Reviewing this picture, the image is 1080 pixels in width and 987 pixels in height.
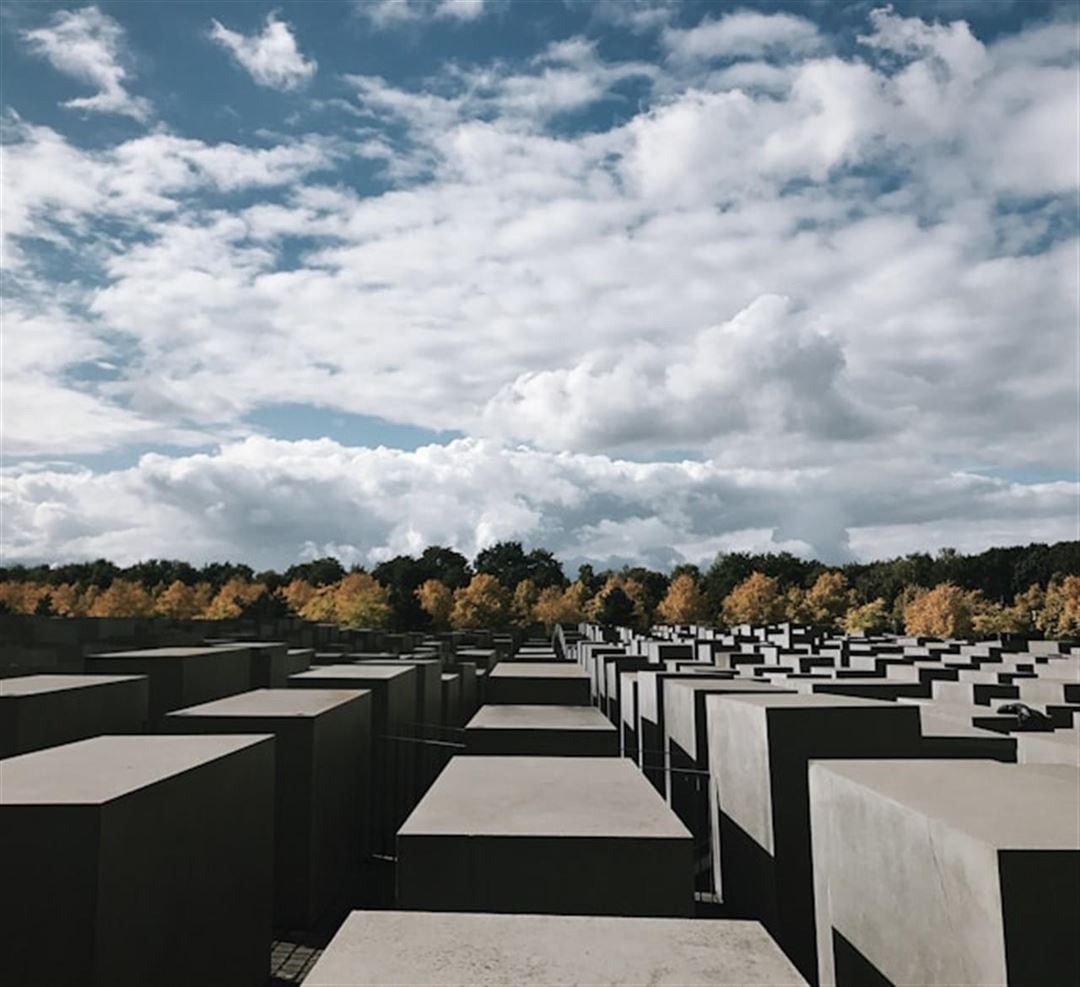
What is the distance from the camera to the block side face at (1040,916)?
3846mm

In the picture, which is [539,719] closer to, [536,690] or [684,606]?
[536,690]

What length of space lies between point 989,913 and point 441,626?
6607 centimetres

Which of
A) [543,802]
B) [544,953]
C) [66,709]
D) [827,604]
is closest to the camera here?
[544,953]

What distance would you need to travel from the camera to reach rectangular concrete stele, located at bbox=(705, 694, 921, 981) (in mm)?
7879

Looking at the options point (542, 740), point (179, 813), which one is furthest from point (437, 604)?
point (179, 813)

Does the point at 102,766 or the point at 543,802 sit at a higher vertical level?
the point at 102,766

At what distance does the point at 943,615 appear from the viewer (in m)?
58.7

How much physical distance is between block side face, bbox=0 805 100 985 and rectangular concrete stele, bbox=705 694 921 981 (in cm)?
554

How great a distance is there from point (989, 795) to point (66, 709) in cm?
→ 953

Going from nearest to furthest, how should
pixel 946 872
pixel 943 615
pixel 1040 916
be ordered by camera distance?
pixel 1040 916
pixel 946 872
pixel 943 615

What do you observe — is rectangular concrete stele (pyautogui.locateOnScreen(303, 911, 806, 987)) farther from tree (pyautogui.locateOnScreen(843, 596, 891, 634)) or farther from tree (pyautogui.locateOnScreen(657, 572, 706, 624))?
tree (pyautogui.locateOnScreen(657, 572, 706, 624))

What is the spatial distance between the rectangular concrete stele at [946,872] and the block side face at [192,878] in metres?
4.51

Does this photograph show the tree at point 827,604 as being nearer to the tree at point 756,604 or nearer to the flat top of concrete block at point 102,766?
the tree at point 756,604

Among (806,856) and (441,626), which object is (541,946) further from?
(441,626)
